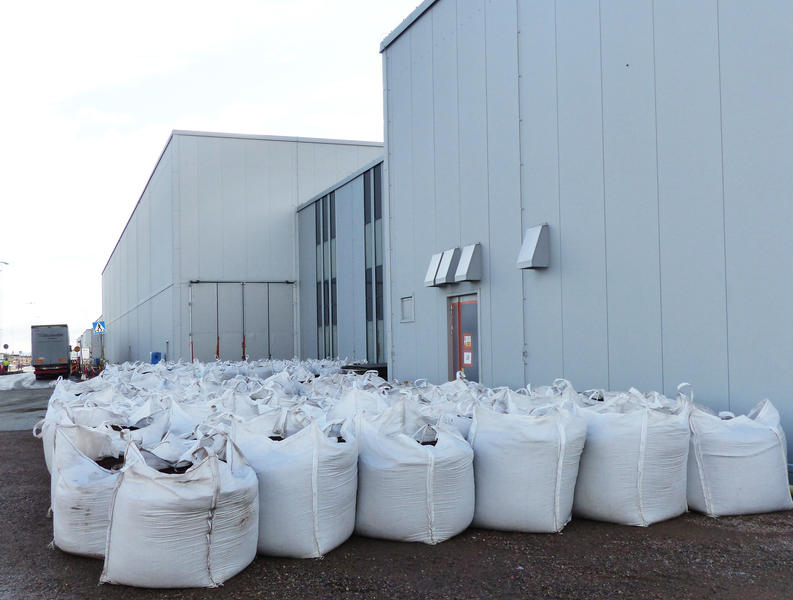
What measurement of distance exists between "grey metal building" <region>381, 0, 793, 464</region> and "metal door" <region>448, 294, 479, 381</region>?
41mm

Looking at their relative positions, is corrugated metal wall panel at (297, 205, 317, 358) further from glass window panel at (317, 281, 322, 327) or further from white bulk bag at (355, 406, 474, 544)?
white bulk bag at (355, 406, 474, 544)

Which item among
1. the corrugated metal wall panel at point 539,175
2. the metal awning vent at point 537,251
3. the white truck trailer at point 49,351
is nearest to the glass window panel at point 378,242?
the corrugated metal wall panel at point 539,175

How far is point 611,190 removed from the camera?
782 centimetres

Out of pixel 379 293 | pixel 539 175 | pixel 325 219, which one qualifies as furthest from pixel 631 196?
pixel 325 219

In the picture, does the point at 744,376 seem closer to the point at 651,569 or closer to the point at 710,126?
the point at 710,126

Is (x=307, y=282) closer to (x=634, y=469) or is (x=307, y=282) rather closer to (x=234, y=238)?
(x=234, y=238)

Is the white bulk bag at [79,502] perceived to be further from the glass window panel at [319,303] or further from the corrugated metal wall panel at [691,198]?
the glass window panel at [319,303]

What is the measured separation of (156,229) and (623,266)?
77.4 feet

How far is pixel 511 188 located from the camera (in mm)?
9633

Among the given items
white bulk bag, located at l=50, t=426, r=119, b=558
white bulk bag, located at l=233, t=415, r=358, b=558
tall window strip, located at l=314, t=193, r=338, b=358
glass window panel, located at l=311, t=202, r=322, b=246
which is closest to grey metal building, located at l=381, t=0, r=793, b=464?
white bulk bag, located at l=233, t=415, r=358, b=558

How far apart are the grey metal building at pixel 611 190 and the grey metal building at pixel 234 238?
39.4 ft

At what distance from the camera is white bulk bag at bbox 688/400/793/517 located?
4.90 m

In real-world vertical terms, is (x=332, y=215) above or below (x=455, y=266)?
above

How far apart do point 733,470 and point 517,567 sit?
1990 millimetres
